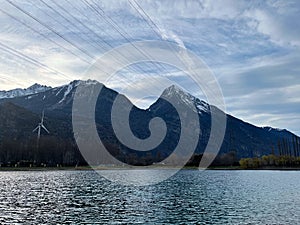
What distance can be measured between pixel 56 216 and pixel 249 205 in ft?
121

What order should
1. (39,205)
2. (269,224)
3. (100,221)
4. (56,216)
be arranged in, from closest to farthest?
(269,224)
(100,221)
(56,216)
(39,205)

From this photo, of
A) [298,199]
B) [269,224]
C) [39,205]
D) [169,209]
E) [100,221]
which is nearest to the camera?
[269,224]

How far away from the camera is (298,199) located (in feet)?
245

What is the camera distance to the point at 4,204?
68000mm

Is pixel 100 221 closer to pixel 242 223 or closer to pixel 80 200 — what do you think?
pixel 242 223

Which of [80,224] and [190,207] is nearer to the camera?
[80,224]

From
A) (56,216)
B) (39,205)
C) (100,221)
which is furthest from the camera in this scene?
(39,205)

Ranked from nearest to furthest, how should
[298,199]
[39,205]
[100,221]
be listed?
[100,221]
[39,205]
[298,199]

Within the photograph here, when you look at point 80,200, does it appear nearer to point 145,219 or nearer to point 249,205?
point 145,219

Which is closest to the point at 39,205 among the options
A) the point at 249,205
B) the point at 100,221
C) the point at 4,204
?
the point at 4,204

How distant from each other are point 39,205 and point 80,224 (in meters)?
22.8

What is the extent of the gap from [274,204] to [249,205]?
18.2 feet

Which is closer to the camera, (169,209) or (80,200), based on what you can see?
(169,209)

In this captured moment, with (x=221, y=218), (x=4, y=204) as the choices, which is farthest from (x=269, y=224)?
(x=4, y=204)
